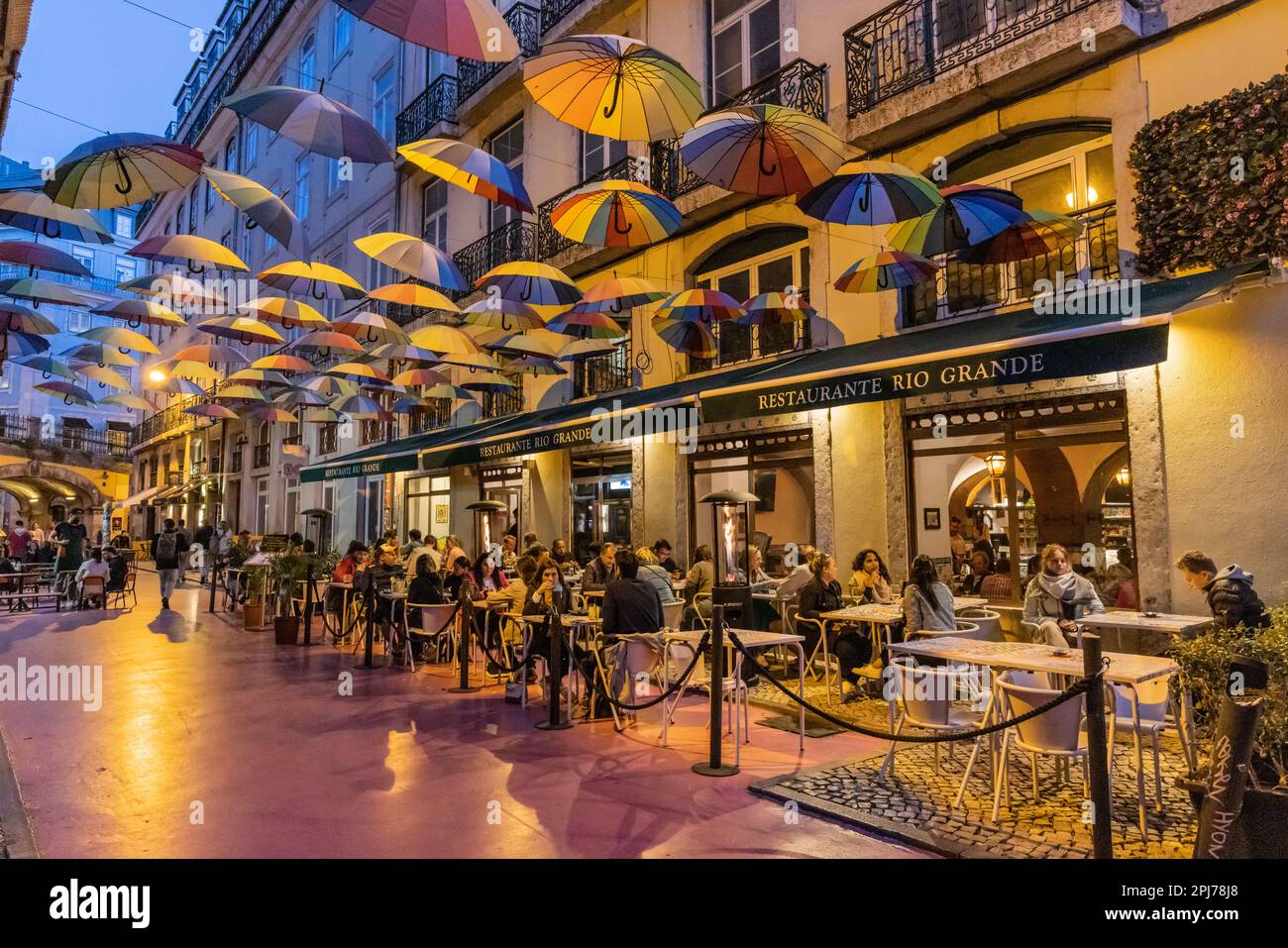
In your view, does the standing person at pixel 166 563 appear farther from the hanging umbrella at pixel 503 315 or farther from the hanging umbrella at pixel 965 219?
the hanging umbrella at pixel 965 219

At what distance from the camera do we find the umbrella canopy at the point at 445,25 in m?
5.42

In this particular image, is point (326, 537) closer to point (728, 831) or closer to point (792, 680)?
point (792, 680)

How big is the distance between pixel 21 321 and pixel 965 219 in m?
13.9

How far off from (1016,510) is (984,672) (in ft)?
10.5

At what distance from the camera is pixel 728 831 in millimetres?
4305

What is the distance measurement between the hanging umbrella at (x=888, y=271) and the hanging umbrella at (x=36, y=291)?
38.1ft

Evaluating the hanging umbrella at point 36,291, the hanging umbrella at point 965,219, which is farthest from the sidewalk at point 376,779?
the hanging umbrella at point 36,291

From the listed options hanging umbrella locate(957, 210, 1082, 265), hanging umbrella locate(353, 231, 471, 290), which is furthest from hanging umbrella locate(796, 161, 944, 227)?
hanging umbrella locate(353, 231, 471, 290)

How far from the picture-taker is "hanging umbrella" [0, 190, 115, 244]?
975cm

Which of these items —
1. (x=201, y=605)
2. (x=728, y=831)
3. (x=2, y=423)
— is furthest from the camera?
(x=2, y=423)

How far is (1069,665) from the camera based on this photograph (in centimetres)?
459

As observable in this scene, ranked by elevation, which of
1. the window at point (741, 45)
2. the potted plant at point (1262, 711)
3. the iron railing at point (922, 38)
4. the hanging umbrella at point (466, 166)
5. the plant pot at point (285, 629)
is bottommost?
the plant pot at point (285, 629)

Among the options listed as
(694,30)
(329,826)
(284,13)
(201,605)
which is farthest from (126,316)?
(284,13)

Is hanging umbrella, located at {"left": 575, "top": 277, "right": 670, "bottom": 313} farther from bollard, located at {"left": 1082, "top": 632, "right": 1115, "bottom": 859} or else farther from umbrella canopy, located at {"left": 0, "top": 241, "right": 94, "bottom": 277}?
bollard, located at {"left": 1082, "top": 632, "right": 1115, "bottom": 859}
